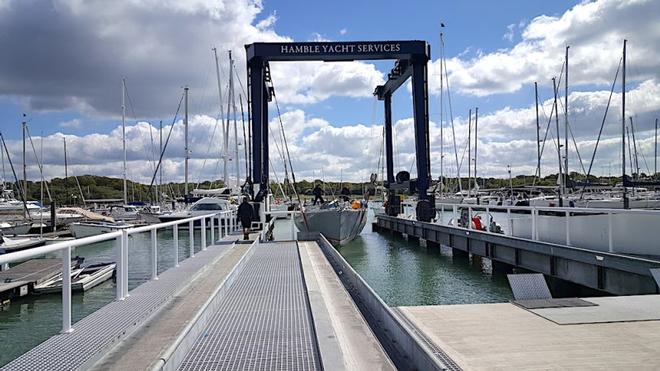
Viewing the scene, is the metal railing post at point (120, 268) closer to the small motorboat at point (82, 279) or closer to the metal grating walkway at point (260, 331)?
the metal grating walkway at point (260, 331)

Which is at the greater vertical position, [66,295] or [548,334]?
[66,295]

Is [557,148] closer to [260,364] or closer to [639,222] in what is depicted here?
[639,222]

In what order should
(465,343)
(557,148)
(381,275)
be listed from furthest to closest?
(557,148) < (381,275) < (465,343)

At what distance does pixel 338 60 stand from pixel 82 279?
43.6 feet

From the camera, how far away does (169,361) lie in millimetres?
4430

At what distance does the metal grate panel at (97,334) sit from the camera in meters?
4.23

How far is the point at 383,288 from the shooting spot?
1546 cm

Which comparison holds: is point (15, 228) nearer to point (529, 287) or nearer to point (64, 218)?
point (64, 218)

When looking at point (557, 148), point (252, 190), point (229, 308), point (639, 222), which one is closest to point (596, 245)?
point (639, 222)

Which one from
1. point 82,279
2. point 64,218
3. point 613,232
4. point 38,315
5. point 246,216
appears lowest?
point 38,315

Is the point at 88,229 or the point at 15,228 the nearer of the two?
the point at 88,229

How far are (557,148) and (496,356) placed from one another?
41.3 m

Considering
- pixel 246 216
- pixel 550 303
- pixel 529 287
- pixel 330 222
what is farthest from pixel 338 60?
pixel 550 303

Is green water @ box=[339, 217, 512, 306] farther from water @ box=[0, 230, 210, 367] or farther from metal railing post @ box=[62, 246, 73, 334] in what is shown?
metal railing post @ box=[62, 246, 73, 334]
